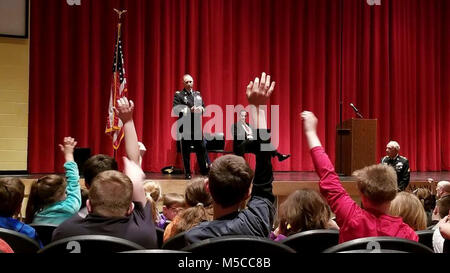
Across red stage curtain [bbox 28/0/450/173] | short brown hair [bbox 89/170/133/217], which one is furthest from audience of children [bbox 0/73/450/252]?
red stage curtain [bbox 28/0/450/173]

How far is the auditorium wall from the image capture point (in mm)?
8164

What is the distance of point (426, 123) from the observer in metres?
10.7

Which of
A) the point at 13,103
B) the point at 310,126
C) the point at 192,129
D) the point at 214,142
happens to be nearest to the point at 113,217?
the point at 310,126

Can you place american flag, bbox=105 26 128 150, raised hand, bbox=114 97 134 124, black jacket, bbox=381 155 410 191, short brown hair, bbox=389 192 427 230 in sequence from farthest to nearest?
american flag, bbox=105 26 128 150, black jacket, bbox=381 155 410 191, short brown hair, bbox=389 192 427 230, raised hand, bbox=114 97 134 124

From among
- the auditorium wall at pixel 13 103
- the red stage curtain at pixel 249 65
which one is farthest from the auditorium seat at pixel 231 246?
the red stage curtain at pixel 249 65

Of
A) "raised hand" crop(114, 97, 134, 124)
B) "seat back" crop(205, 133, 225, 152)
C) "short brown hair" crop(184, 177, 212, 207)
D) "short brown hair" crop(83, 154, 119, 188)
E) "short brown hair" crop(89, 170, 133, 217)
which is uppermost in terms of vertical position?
"raised hand" crop(114, 97, 134, 124)

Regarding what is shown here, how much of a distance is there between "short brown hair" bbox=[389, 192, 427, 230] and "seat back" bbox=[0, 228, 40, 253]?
1807 mm

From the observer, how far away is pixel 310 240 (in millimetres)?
2137

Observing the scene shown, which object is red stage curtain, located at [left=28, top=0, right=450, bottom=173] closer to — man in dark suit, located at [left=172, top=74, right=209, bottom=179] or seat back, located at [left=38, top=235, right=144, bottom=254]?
man in dark suit, located at [left=172, top=74, right=209, bottom=179]

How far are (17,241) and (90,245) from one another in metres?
0.43

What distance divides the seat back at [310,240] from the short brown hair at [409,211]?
2.23ft

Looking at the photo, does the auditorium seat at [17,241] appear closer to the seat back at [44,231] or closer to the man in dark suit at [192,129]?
the seat back at [44,231]
